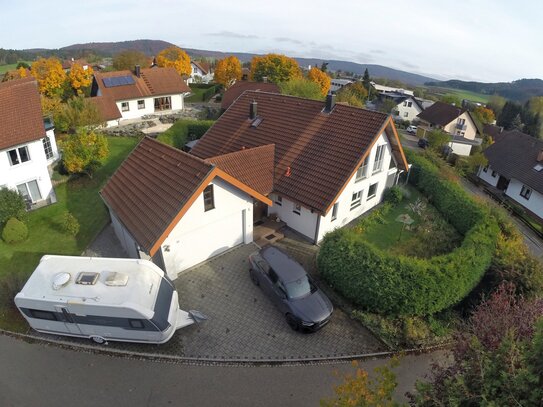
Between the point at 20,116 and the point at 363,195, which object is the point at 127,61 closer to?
the point at 20,116

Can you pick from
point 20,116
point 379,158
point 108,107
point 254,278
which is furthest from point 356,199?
point 108,107

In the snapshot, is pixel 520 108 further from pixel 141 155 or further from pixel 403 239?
pixel 141 155

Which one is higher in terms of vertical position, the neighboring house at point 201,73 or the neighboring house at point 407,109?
the neighboring house at point 201,73

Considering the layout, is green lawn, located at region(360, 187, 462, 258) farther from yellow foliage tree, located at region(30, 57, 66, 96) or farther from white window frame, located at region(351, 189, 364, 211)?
yellow foliage tree, located at region(30, 57, 66, 96)

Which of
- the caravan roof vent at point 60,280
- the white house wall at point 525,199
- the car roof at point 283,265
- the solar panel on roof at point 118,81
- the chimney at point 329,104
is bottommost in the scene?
the white house wall at point 525,199

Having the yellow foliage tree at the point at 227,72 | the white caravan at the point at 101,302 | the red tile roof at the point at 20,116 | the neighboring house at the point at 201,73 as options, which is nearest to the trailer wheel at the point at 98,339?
the white caravan at the point at 101,302

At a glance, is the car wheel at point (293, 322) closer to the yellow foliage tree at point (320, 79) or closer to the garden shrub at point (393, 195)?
the garden shrub at point (393, 195)

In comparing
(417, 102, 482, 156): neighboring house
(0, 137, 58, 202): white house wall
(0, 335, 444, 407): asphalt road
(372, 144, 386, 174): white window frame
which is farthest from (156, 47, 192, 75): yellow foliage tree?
(0, 335, 444, 407): asphalt road

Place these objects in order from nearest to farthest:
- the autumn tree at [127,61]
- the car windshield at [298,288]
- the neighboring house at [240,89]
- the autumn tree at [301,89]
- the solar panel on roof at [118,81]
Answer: the car windshield at [298,288], the autumn tree at [301,89], the solar panel on roof at [118,81], the neighboring house at [240,89], the autumn tree at [127,61]

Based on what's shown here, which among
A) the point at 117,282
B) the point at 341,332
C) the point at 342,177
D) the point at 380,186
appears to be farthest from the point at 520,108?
the point at 117,282
